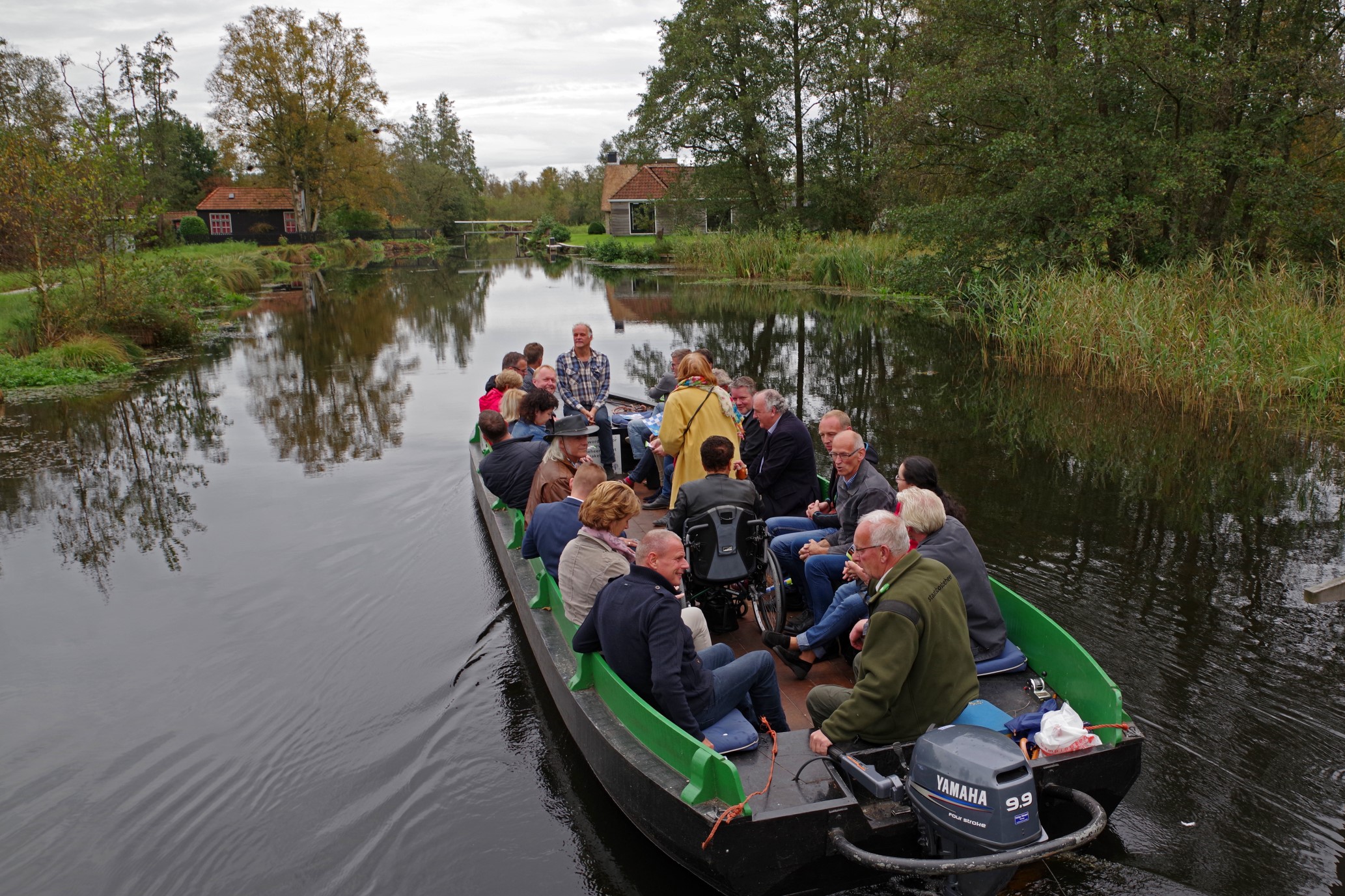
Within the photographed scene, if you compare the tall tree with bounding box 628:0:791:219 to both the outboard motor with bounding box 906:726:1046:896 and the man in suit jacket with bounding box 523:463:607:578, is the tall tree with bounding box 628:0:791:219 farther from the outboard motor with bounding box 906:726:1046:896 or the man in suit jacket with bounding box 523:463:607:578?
the outboard motor with bounding box 906:726:1046:896

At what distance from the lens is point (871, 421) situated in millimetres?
12008

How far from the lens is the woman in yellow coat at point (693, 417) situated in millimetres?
5766

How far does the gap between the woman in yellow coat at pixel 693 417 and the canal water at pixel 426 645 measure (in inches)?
70.6

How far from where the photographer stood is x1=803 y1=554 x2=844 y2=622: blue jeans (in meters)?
4.90

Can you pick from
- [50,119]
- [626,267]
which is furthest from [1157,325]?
[50,119]

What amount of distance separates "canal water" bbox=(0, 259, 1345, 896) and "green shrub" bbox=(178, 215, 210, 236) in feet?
130

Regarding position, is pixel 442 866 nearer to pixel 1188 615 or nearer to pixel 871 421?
pixel 1188 615

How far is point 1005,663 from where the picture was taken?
432cm

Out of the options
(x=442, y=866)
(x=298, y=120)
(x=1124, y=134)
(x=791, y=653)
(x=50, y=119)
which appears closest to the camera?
(x=442, y=866)

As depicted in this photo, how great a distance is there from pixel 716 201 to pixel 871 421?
29743 mm

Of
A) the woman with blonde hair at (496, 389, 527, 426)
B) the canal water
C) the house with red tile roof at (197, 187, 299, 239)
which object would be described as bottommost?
the canal water

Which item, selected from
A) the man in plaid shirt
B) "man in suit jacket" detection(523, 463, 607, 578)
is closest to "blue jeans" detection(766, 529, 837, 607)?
"man in suit jacket" detection(523, 463, 607, 578)

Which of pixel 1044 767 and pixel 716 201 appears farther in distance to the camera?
pixel 716 201

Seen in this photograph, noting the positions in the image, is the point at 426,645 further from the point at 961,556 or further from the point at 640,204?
the point at 640,204
